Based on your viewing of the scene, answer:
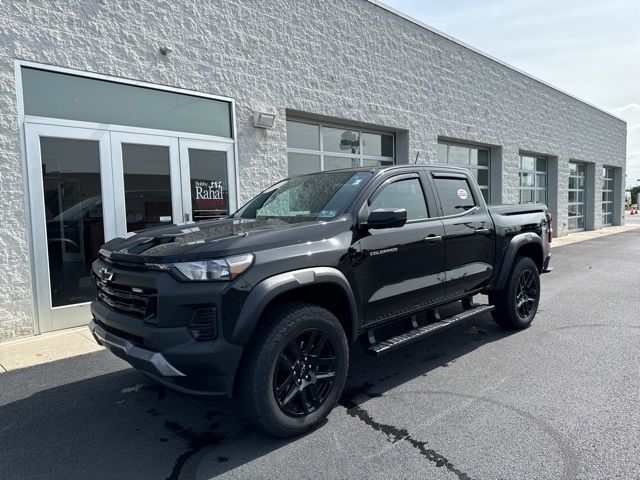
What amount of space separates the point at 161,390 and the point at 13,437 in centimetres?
110

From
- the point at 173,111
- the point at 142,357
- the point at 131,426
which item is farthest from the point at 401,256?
the point at 173,111

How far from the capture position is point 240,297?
2828 millimetres

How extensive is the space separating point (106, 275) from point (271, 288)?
1.32 metres

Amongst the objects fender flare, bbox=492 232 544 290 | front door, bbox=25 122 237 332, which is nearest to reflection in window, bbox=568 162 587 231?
fender flare, bbox=492 232 544 290

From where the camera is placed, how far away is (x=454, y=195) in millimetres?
4840

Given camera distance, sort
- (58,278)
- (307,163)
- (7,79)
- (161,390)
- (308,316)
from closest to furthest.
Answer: (308,316), (161,390), (7,79), (58,278), (307,163)

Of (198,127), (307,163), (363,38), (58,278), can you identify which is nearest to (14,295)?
(58,278)

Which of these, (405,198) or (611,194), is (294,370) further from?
(611,194)

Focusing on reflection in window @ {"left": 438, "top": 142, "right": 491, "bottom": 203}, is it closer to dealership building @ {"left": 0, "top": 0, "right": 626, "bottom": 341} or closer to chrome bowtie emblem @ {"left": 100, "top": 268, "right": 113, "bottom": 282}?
dealership building @ {"left": 0, "top": 0, "right": 626, "bottom": 341}

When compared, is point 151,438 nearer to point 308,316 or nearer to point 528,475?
point 308,316

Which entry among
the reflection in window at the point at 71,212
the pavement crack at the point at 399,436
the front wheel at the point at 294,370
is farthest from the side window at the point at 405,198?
the reflection in window at the point at 71,212

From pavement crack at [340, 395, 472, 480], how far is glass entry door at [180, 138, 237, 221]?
15.4 ft

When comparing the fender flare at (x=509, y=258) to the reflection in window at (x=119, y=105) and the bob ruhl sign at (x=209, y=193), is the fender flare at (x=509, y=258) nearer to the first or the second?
the bob ruhl sign at (x=209, y=193)

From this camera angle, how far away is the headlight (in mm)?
2820
